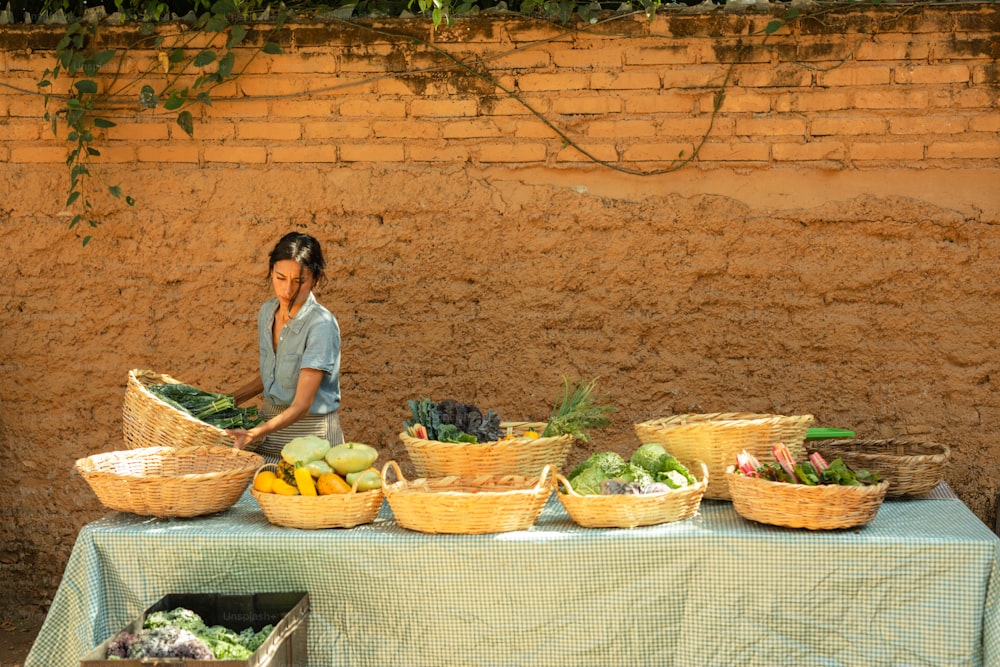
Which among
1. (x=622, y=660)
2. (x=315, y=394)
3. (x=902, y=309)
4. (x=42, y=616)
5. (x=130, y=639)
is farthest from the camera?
(x=42, y=616)

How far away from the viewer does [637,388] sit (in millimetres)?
5430

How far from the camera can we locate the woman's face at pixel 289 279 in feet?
15.0

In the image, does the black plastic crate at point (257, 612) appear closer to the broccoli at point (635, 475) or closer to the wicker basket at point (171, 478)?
the wicker basket at point (171, 478)

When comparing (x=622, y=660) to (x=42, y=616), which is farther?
(x=42, y=616)

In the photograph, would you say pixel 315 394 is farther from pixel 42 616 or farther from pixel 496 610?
pixel 42 616

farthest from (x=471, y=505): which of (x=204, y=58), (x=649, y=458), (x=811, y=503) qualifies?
(x=204, y=58)

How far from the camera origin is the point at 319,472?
12.7 ft

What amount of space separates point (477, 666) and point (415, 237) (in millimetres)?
2406

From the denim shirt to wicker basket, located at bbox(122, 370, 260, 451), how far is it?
45 centimetres

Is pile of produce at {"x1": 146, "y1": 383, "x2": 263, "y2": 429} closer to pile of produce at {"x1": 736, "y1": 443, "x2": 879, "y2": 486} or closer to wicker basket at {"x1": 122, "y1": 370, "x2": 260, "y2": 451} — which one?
wicker basket at {"x1": 122, "y1": 370, "x2": 260, "y2": 451}

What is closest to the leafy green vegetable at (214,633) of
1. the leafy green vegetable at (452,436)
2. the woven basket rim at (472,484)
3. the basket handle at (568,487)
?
the woven basket rim at (472,484)

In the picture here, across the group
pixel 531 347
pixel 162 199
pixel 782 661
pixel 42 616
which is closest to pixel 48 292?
pixel 162 199

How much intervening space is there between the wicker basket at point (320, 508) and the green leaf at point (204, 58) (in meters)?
2.45

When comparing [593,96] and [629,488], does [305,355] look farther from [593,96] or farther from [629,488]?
[593,96]
